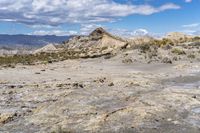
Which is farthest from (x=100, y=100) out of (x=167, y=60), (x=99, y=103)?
(x=167, y=60)

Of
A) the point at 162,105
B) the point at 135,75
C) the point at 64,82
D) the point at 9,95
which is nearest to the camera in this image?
the point at 162,105

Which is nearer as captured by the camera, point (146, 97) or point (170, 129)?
point (170, 129)

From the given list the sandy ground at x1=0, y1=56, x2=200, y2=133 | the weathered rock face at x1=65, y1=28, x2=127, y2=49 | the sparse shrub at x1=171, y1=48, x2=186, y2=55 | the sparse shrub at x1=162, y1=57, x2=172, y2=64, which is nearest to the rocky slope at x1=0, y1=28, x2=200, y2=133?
the sandy ground at x1=0, y1=56, x2=200, y2=133

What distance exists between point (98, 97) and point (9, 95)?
4776 mm

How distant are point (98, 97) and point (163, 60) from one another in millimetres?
19652

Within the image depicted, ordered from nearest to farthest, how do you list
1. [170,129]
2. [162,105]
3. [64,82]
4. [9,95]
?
[170,129]
[162,105]
[9,95]
[64,82]

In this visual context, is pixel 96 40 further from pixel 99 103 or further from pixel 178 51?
pixel 99 103

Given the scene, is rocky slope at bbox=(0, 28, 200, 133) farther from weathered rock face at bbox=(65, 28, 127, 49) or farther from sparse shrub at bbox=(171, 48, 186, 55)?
weathered rock face at bbox=(65, 28, 127, 49)

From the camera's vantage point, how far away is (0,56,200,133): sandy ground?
1766cm

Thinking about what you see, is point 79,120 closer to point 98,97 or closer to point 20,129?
point 20,129

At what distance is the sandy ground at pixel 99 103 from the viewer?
17.7m

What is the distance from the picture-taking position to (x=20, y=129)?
17.6m

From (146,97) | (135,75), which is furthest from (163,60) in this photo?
(146,97)

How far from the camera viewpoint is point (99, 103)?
2119 centimetres
